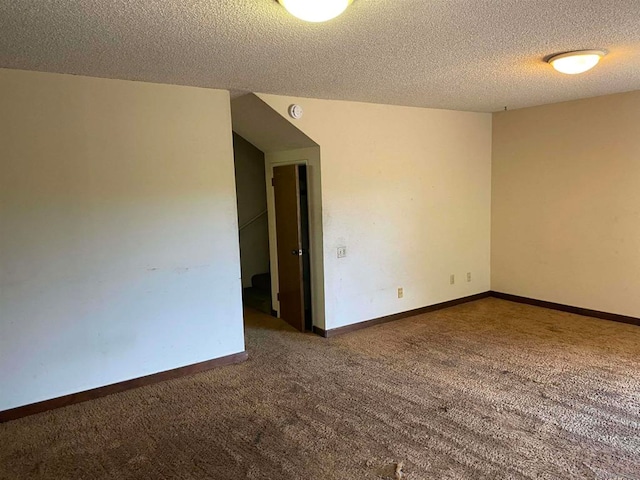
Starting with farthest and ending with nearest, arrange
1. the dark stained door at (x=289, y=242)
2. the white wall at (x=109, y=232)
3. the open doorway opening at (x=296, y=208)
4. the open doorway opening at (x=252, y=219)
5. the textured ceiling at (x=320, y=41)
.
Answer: the open doorway opening at (x=252, y=219) → the dark stained door at (x=289, y=242) → the open doorway opening at (x=296, y=208) → the white wall at (x=109, y=232) → the textured ceiling at (x=320, y=41)

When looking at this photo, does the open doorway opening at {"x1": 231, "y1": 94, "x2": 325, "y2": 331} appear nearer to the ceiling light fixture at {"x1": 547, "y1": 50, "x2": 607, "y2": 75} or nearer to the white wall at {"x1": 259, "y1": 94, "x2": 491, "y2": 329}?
the white wall at {"x1": 259, "y1": 94, "x2": 491, "y2": 329}

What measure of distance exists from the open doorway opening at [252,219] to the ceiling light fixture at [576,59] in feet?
13.5

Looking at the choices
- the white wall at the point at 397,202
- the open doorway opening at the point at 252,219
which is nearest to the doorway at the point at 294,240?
the white wall at the point at 397,202

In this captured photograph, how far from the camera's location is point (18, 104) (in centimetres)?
298

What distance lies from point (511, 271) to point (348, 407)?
11.6 ft

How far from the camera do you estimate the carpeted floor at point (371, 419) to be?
2.48 metres

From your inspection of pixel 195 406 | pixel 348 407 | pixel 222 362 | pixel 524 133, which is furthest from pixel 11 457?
pixel 524 133

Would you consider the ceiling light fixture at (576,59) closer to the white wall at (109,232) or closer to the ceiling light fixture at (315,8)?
the ceiling light fixture at (315,8)

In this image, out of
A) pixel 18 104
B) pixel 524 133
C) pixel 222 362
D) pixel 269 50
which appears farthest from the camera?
pixel 524 133

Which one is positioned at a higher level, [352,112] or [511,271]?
[352,112]

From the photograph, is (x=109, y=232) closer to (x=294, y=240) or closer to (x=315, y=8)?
(x=294, y=240)

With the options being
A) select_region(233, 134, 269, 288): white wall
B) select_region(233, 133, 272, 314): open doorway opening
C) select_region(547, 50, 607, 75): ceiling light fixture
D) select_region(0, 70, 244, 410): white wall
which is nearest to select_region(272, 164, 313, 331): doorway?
select_region(0, 70, 244, 410): white wall

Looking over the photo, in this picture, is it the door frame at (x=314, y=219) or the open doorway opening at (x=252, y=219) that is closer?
the door frame at (x=314, y=219)

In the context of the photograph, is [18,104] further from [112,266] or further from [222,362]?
[222,362]
